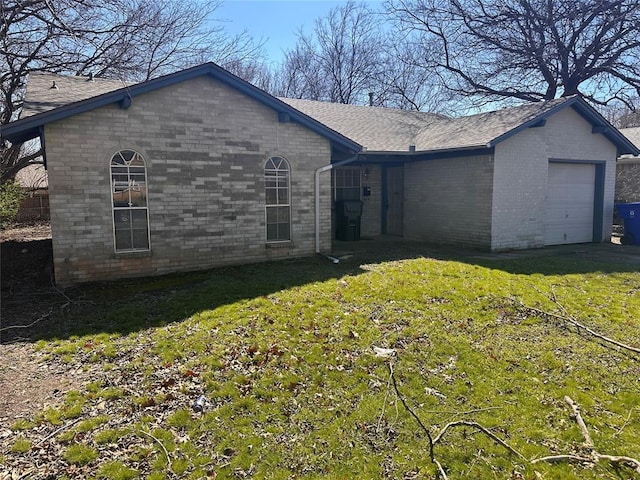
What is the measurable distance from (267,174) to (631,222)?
11902 mm

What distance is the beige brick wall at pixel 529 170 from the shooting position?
1248 cm

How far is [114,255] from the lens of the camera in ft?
29.4

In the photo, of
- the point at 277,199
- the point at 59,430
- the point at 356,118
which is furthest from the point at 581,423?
the point at 356,118

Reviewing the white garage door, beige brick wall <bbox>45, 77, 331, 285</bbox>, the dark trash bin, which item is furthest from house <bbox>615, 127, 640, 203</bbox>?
beige brick wall <bbox>45, 77, 331, 285</bbox>

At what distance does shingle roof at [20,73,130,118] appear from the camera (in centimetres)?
883

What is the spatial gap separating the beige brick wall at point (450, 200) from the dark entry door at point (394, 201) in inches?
16.6

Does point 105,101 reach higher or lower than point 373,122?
lower

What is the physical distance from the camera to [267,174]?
10797 millimetres

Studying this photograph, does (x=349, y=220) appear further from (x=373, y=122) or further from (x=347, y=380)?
(x=347, y=380)

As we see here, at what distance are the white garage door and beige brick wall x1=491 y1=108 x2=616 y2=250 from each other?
43cm

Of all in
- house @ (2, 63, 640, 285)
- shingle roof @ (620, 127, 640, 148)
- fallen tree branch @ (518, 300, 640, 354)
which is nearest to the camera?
fallen tree branch @ (518, 300, 640, 354)

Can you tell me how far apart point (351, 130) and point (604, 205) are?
28.7 feet

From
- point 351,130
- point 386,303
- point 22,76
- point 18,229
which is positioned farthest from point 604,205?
point 18,229

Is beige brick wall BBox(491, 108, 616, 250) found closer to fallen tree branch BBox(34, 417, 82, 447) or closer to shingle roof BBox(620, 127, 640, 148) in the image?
shingle roof BBox(620, 127, 640, 148)
